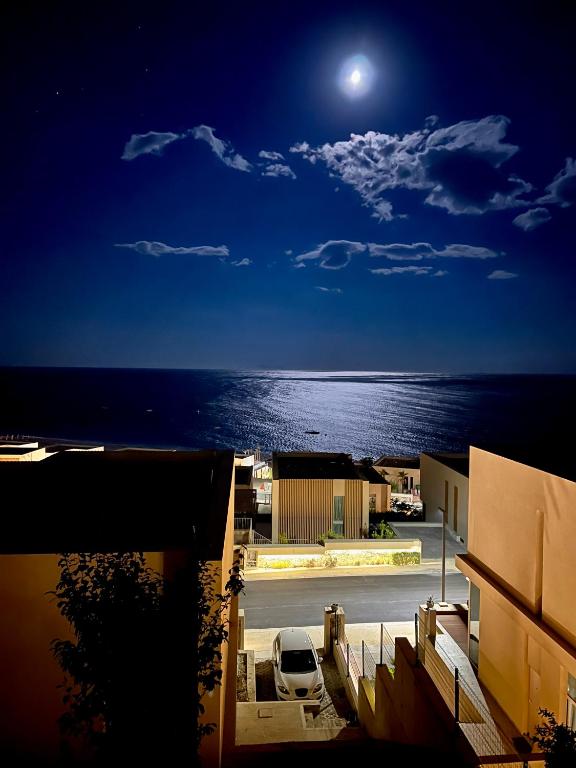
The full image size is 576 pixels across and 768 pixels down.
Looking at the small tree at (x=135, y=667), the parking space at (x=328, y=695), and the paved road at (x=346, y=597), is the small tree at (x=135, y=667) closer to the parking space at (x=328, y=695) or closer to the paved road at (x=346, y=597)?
the parking space at (x=328, y=695)

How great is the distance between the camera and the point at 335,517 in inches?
710

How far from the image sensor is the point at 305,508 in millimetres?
18000

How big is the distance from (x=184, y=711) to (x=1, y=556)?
240 cm

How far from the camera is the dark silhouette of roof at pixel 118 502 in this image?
210 inches

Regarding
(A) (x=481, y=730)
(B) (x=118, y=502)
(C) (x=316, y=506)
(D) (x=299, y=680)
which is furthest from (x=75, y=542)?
(C) (x=316, y=506)

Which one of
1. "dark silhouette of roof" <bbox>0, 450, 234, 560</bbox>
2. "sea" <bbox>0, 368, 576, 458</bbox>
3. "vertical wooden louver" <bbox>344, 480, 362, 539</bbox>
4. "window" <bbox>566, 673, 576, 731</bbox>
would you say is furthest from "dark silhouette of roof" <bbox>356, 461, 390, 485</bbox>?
"sea" <bbox>0, 368, 576, 458</bbox>

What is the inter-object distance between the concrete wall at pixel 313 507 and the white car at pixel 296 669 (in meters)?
7.41

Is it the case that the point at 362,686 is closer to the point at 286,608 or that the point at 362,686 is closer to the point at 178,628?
the point at 286,608

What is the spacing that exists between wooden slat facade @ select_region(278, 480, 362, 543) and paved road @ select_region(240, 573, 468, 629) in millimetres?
3143

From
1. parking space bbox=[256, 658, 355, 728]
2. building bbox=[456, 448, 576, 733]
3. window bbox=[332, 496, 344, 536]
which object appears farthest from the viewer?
window bbox=[332, 496, 344, 536]

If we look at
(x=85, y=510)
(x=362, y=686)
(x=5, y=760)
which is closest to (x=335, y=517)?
(x=362, y=686)

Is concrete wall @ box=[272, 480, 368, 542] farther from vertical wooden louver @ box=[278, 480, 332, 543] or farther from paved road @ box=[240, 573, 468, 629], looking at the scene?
paved road @ box=[240, 573, 468, 629]

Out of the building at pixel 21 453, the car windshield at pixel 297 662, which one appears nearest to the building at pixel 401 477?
the building at pixel 21 453

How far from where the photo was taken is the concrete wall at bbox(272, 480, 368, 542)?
1781 centimetres
